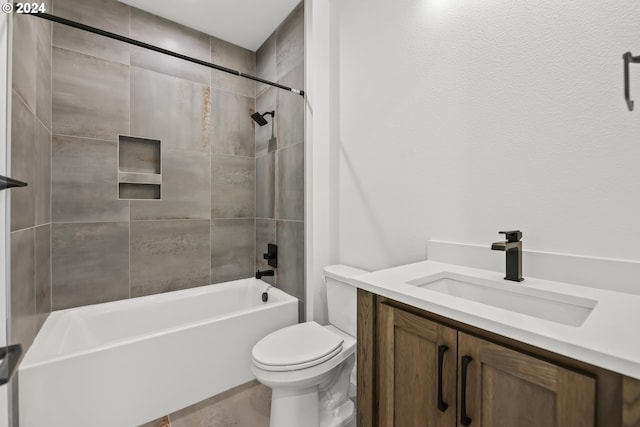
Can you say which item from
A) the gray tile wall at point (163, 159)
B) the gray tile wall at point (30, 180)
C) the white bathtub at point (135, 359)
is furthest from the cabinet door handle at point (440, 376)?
the gray tile wall at point (163, 159)

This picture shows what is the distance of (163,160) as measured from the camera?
216 centimetres

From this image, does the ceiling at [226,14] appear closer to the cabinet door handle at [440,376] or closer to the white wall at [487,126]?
the white wall at [487,126]

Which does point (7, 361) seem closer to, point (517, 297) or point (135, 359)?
point (135, 359)

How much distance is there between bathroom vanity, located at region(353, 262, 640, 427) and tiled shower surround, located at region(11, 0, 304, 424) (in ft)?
3.92

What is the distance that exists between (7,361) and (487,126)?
1.90 metres

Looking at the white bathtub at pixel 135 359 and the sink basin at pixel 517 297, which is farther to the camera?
the white bathtub at pixel 135 359

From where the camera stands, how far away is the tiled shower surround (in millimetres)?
1571

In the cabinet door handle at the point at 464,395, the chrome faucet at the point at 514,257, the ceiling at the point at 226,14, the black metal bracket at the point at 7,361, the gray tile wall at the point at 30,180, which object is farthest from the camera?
the ceiling at the point at 226,14

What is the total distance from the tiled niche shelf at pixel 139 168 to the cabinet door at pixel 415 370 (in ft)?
6.57

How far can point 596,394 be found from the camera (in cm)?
52

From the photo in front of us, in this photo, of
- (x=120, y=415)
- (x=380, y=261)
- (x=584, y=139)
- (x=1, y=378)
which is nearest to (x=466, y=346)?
(x=584, y=139)

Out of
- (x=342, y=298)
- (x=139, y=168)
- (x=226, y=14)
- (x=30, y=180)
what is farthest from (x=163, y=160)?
(x=342, y=298)

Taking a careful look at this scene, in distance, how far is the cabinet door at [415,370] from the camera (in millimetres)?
729

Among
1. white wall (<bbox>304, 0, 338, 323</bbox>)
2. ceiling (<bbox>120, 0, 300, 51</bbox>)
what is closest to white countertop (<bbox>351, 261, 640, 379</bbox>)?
white wall (<bbox>304, 0, 338, 323</bbox>)
